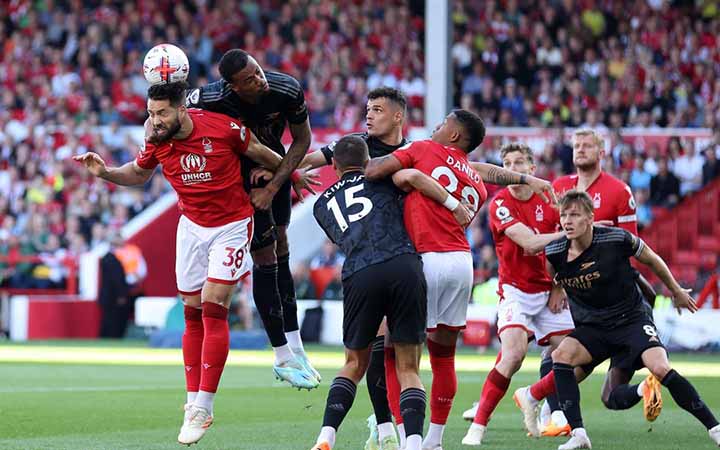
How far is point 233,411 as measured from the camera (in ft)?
39.3

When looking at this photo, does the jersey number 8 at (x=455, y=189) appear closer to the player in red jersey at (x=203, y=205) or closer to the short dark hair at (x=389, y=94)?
the short dark hair at (x=389, y=94)

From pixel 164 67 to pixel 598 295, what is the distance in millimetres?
3295

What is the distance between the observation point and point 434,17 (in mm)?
21953

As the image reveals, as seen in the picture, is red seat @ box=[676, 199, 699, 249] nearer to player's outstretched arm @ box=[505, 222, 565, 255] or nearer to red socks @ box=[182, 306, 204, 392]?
player's outstretched arm @ box=[505, 222, 565, 255]

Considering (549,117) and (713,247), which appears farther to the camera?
(549,117)

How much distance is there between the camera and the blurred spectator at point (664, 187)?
75.3ft

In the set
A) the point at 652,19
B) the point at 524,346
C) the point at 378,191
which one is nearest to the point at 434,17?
the point at 652,19

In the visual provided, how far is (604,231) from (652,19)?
1901 cm

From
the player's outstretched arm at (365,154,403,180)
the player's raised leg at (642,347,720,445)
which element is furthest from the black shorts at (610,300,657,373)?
the player's outstretched arm at (365,154,403,180)

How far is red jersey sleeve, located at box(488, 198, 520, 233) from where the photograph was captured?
10.7 meters

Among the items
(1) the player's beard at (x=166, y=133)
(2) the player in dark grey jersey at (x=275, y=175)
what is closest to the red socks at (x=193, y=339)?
(2) the player in dark grey jersey at (x=275, y=175)

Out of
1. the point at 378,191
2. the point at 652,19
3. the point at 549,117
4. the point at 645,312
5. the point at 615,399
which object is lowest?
the point at 615,399

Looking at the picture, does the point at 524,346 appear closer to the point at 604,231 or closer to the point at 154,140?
the point at 604,231

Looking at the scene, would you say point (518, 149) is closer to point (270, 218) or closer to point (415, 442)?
point (270, 218)
